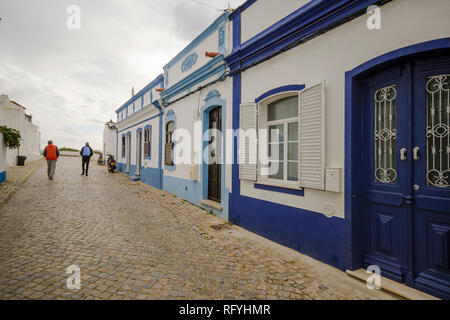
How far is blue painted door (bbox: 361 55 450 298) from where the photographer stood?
2574 millimetres

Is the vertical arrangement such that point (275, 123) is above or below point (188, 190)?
above

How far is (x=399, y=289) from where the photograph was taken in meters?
2.68

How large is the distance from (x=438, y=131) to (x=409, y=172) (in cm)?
53

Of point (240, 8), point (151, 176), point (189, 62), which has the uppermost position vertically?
point (240, 8)

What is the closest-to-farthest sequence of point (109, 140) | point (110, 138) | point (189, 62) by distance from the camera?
1. point (189, 62)
2. point (110, 138)
3. point (109, 140)

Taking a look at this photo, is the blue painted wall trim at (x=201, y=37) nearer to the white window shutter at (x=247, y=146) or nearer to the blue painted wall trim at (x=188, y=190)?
the white window shutter at (x=247, y=146)

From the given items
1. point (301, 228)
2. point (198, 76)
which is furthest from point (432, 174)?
point (198, 76)

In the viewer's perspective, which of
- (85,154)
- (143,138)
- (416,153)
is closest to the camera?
(416,153)

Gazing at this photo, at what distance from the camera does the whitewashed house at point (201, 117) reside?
5.96 m

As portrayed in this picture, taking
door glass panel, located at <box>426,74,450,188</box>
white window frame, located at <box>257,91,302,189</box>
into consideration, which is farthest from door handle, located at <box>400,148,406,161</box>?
white window frame, located at <box>257,91,302,189</box>

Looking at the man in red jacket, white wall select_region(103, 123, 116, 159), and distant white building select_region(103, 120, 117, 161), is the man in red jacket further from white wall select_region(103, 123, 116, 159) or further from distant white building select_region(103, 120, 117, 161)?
distant white building select_region(103, 120, 117, 161)

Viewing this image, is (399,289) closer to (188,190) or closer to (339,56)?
(339,56)
